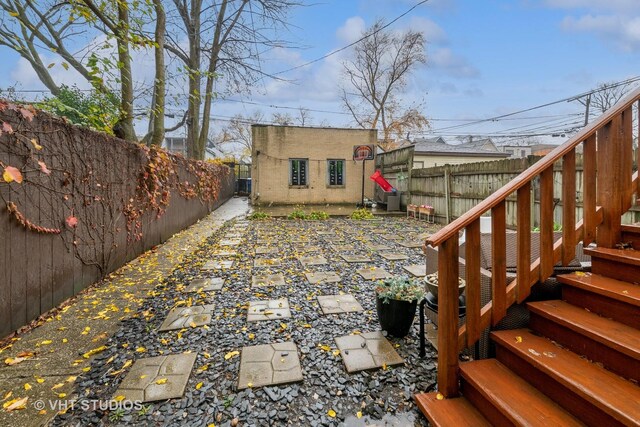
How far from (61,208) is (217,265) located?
80.6 inches

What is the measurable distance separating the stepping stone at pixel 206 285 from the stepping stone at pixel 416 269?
100 inches

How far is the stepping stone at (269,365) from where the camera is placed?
77.0 inches

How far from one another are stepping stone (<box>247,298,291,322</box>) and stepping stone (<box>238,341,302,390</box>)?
19.4 inches

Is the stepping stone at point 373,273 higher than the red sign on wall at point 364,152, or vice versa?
the red sign on wall at point 364,152

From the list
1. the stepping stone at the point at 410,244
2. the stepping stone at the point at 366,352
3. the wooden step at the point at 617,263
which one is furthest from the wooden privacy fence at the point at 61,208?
the stepping stone at the point at 410,244

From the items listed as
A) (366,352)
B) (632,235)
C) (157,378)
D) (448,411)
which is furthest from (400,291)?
(157,378)

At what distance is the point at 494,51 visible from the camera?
849 cm

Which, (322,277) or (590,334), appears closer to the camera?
(590,334)

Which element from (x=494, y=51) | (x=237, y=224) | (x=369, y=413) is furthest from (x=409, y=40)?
(x=369, y=413)

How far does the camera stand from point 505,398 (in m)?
1.47

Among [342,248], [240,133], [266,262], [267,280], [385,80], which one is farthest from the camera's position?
[240,133]

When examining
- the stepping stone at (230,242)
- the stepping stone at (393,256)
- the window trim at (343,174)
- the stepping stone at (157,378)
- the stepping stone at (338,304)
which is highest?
the window trim at (343,174)

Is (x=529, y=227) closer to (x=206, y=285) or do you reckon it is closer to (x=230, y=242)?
(x=206, y=285)

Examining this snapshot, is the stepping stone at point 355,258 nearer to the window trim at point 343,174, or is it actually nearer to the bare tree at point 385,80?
the window trim at point 343,174
